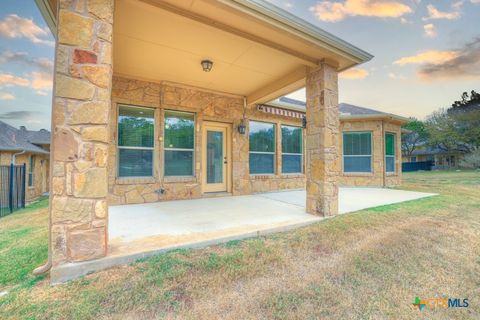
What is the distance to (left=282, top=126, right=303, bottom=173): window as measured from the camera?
25.8 feet

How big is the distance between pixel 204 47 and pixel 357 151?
27.2 feet

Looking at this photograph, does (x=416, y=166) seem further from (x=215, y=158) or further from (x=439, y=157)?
(x=215, y=158)

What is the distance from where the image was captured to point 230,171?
21.6 feet

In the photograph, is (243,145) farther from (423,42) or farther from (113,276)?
(423,42)

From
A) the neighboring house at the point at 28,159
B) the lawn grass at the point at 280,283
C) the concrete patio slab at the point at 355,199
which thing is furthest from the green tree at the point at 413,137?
the neighboring house at the point at 28,159

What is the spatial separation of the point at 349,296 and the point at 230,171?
5.07 m

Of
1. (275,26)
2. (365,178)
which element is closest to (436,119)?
(365,178)

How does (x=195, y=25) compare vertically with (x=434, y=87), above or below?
below

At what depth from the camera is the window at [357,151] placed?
358 inches

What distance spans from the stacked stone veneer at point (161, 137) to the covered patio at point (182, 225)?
453 millimetres

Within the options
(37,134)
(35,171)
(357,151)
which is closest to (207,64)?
(357,151)

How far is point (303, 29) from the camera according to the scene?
3.23m

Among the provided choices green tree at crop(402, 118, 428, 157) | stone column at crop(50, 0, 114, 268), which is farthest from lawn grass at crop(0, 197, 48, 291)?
green tree at crop(402, 118, 428, 157)

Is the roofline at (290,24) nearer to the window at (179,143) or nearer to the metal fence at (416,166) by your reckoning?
the window at (179,143)
